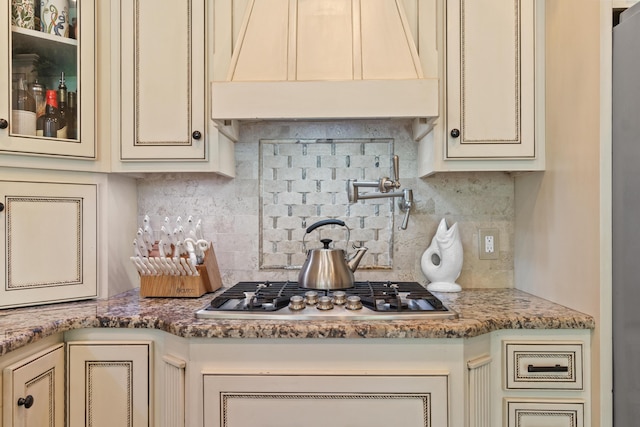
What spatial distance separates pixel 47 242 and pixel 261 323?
86 cm

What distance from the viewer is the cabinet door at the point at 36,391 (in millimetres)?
1195

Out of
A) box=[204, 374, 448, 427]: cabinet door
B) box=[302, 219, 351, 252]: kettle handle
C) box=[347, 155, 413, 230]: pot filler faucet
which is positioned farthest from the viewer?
box=[347, 155, 413, 230]: pot filler faucet

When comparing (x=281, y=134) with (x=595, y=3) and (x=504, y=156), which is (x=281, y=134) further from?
(x=595, y=3)

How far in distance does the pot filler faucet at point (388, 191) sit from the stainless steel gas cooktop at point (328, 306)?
400 mm

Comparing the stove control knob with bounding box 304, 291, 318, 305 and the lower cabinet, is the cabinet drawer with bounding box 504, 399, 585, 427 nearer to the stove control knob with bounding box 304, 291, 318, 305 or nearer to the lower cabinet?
the lower cabinet

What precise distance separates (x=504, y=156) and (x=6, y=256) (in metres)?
1.76

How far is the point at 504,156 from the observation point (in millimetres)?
1642

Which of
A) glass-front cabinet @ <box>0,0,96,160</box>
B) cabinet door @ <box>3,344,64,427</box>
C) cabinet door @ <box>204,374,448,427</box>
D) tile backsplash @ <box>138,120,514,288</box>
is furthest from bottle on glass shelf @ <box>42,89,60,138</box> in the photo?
cabinet door @ <box>204,374,448,427</box>

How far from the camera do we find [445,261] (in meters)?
1.83

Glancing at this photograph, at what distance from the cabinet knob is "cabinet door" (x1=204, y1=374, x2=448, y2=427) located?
0.52 metres

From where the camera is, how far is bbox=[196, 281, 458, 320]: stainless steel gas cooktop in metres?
1.36

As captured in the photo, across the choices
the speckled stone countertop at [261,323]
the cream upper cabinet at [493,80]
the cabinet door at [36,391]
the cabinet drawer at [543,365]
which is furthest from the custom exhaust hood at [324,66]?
the cabinet door at [36,391]

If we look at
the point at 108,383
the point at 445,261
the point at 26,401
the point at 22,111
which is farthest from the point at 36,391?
the point at 445,261

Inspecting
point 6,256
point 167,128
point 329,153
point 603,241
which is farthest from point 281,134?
point 603,241
